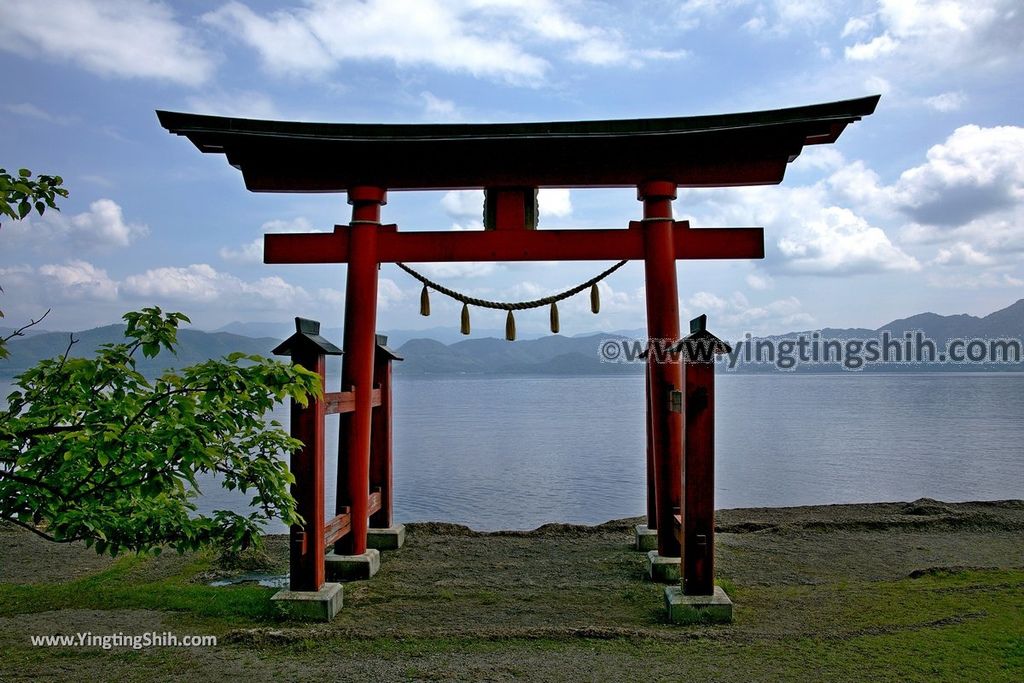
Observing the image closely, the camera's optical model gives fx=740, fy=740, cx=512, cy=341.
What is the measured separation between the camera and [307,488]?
5770 mm

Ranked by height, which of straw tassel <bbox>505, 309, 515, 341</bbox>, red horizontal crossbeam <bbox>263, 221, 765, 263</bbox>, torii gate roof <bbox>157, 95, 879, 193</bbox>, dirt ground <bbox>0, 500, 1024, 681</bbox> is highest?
torii gate roof <bbox>157, 95, 879, 193</bbox>

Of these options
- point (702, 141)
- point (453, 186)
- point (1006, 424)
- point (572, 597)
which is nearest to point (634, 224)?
point (702, 141)

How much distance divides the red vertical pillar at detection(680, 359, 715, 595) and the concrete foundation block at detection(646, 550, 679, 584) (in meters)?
0.98

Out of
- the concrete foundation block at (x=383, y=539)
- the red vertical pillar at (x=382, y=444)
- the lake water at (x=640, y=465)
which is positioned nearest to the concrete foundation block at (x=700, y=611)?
the concrete foundation block at (x=383, y=539)

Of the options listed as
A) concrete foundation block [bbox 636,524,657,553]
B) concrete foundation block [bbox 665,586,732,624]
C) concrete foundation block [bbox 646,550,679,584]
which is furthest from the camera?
concrete foundation block [bbox 636,524,657,553]

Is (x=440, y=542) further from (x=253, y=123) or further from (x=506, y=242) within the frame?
(x=253, y=123)

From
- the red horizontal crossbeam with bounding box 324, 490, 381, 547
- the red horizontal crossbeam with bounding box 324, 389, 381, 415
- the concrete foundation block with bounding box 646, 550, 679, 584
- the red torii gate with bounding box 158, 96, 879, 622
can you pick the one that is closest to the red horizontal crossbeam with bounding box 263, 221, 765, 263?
the red torii gate with bounding box 158, 96, 879, 622

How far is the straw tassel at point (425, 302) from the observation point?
7.50m

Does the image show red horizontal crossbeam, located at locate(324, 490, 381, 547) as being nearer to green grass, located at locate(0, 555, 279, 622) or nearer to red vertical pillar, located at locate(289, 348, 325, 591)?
red vertical pillar, located at locate(289, 348, 325, 591)

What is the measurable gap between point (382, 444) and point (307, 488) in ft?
8.64

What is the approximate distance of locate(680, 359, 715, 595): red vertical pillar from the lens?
18.6 ft

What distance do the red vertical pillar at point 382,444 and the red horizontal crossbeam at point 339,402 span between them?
1.32 meters

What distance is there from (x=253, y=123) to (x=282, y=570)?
432cm

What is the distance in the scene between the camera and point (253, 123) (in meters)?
6.80
